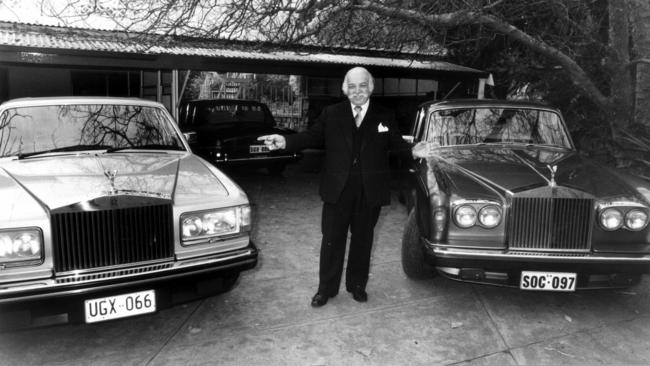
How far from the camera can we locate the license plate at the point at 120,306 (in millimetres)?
2809

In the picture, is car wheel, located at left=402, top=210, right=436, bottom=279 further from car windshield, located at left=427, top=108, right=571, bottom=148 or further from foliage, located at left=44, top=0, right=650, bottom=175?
foliage, located at left=44, top=0, right=650, bottom=175

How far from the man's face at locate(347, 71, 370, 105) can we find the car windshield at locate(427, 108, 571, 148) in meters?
1.55

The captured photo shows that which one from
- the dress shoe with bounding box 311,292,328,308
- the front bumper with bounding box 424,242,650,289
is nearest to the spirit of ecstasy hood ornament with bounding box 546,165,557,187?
the front bumper with bounding box 424,242,650,289

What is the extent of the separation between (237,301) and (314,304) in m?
0.64

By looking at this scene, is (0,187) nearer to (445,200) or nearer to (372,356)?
(372,356)

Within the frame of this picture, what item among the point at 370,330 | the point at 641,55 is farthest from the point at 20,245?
the point at 641,55

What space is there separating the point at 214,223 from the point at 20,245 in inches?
42.2

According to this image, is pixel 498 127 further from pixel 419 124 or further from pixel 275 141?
pixel 275 141

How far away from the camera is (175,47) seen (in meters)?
9.78

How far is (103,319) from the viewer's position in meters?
2.85

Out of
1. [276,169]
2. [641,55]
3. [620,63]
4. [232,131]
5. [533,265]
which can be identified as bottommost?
[276,169]

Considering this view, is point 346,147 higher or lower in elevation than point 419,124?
lower

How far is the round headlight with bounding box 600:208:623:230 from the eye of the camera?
11.4ft

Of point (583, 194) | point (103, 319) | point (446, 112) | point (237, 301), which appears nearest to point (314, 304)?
point (237, 301)
